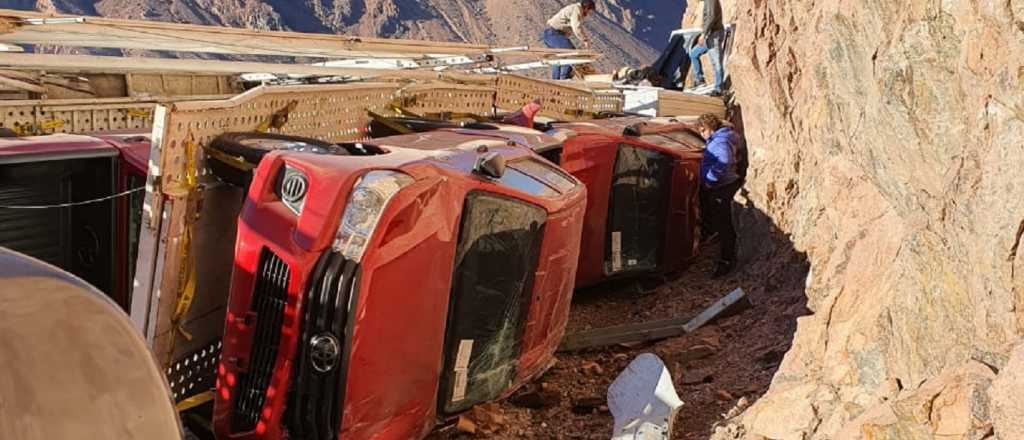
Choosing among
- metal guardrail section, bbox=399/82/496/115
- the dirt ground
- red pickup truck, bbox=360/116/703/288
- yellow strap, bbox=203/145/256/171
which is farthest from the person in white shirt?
yellow strap, bbox=203/145/256/171

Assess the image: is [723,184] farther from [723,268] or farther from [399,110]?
[399,110]

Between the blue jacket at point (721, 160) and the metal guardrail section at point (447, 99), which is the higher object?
the metal guardrail section at point (447, 99)

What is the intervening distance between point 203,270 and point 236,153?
546 millimetres

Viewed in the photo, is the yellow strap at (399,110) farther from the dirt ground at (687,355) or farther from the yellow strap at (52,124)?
the yellow strap at (52,124)

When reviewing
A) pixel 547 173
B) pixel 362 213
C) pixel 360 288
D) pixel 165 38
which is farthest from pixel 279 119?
pixel 165 38

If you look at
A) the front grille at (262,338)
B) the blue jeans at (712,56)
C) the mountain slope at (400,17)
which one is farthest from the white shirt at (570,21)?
the mountain slope at (400,17)

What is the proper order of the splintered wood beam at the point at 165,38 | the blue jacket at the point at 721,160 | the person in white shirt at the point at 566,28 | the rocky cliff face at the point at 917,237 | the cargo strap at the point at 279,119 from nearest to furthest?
the rocky cliff face at the point at 917,237, the cargo strap at the point at 279,119, the splintered wood beam at the point at 165,38, the blue jacket at the point at 721,160, the person in white shirt at the point at 566,28

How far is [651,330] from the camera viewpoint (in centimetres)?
724

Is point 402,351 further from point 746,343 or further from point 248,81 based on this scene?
point 248,81

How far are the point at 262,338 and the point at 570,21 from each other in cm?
1126

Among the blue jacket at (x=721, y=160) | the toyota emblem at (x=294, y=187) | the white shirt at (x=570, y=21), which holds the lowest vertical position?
the blue jacket at (x=721, y=160)

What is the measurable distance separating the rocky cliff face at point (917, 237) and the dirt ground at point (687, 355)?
50 cm

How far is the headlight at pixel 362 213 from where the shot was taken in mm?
4348

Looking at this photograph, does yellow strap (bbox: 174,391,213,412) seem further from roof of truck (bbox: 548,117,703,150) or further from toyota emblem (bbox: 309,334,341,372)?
roof of truck (bbox: 548,117,703,150)
